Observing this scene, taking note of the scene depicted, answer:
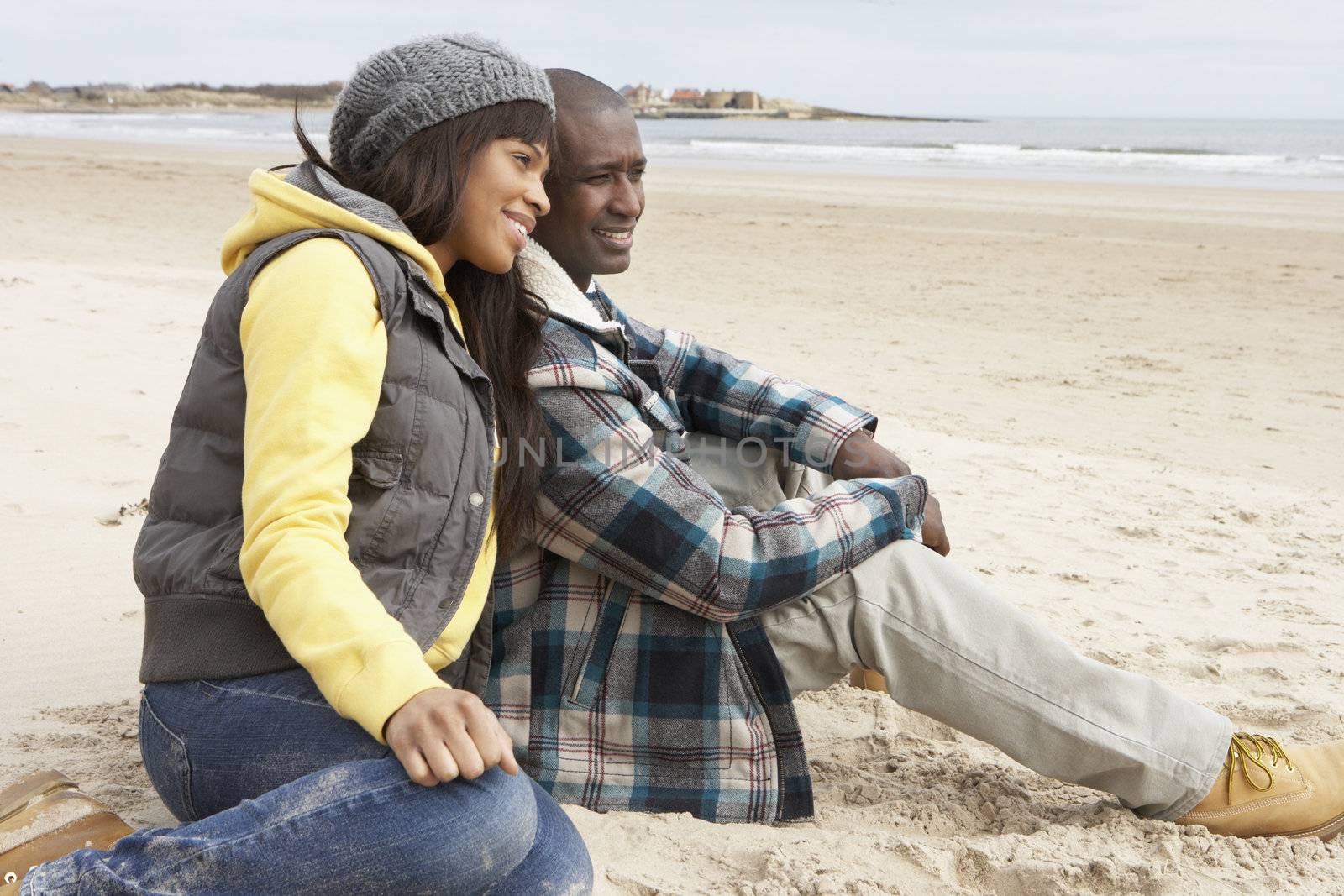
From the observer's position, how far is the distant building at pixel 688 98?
8388cm

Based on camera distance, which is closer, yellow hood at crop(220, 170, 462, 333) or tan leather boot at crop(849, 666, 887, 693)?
yellow hood at crop(220, 170, 462, 333)

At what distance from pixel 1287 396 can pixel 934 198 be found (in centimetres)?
1220

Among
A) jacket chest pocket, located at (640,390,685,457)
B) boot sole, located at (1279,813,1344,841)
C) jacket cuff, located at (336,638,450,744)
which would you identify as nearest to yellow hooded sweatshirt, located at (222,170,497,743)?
jacket cuff, located at (336,638,450,744)

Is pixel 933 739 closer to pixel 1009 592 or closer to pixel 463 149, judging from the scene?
pixel 1009 592

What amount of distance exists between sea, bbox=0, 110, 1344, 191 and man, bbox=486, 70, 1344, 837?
2118 centimetres

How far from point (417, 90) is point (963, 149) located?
3436cm

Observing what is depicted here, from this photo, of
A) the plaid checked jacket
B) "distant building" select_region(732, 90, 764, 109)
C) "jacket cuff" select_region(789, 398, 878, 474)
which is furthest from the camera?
"distant building" select_region(732, 90, 764, 109)

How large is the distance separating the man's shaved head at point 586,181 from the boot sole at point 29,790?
1.41 m

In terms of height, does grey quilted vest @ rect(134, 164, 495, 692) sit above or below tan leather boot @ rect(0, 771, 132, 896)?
above

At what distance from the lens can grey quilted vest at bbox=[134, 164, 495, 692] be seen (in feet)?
6.11

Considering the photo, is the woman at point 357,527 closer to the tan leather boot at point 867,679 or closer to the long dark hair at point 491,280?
the long dark hair at point 491,280

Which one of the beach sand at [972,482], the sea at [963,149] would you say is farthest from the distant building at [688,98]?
the beach sand at [972,482]

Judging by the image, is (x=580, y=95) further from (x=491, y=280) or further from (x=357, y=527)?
(x=357, y=527)

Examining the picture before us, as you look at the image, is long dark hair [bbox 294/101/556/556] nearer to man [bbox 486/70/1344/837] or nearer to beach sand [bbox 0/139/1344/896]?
man [bbox 486/70/1344/837]
